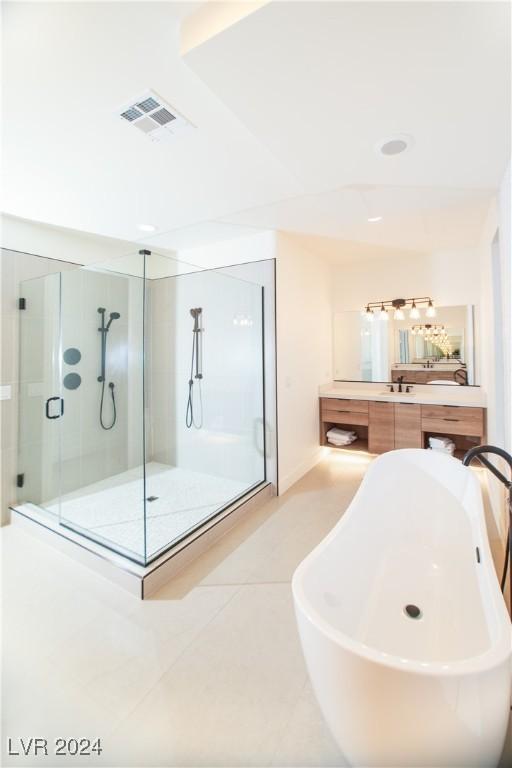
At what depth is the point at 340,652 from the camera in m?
0.95

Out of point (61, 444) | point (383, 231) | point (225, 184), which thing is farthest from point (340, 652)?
point (383, 231)

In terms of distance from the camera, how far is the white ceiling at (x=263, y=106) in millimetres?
1120

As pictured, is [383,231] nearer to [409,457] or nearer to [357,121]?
[357,121]

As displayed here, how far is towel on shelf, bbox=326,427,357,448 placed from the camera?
13.6ft

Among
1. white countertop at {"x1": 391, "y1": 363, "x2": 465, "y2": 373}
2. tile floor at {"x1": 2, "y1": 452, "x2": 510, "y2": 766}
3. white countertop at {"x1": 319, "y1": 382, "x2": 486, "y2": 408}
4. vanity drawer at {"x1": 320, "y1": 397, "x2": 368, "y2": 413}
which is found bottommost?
tile floor at {"x1": 2, "y1": 452, "x2": 510, "y2": 766}

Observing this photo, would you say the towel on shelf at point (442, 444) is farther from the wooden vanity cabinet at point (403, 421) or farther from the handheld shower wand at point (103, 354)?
the handheld shower wand at point (103, 354)

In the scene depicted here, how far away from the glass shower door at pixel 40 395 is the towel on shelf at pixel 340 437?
10.3 feet

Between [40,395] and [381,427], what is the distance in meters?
3.72

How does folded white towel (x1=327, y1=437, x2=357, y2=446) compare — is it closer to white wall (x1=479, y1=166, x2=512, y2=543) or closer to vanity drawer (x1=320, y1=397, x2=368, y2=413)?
vanity drawer (x1=320, y1=397, x2=368, y2=413)

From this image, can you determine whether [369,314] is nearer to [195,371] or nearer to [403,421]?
[403,421]

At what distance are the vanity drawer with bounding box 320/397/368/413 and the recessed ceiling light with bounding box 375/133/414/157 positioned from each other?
9.02 feet

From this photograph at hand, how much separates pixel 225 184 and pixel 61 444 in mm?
2776

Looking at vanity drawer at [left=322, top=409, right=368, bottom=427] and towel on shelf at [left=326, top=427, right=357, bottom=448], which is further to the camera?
towel on shelf at [left=326, top=427, right=357, bottom=448]

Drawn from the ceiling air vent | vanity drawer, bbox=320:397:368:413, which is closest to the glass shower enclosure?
the ceiling air vent
